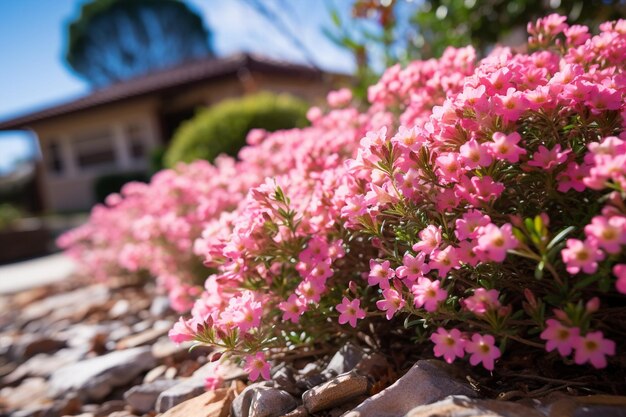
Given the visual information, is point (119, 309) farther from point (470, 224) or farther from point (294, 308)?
point (470, 224)

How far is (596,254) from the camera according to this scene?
1052 mm

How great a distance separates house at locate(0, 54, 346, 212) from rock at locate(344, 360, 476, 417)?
11.0 meters

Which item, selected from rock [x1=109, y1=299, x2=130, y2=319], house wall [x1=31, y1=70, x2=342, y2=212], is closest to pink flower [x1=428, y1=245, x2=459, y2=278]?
rock [x1=109, y1=299, x2=130, y2=319]

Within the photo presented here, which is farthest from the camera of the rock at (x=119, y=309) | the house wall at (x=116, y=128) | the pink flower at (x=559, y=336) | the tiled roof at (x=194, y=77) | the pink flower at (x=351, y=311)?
the house wall at (x=116, y=128)

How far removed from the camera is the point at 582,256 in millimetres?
1055

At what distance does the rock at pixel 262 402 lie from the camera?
156 cm

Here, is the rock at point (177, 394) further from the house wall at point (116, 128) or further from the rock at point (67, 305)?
the house wall at point (116, 128)

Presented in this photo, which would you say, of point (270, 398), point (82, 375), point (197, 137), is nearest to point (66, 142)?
point (197, 137)

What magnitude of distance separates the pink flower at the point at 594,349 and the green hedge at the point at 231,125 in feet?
16.6

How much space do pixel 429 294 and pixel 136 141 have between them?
16932mm

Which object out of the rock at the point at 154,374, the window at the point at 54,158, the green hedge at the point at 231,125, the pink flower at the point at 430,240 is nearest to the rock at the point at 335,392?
the pink flower at the point at 430,240

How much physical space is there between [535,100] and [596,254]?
465 millimetres

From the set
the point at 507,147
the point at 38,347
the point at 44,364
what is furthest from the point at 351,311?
the point at 38,347

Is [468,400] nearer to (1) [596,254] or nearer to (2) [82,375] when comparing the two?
(1) [596,254]
